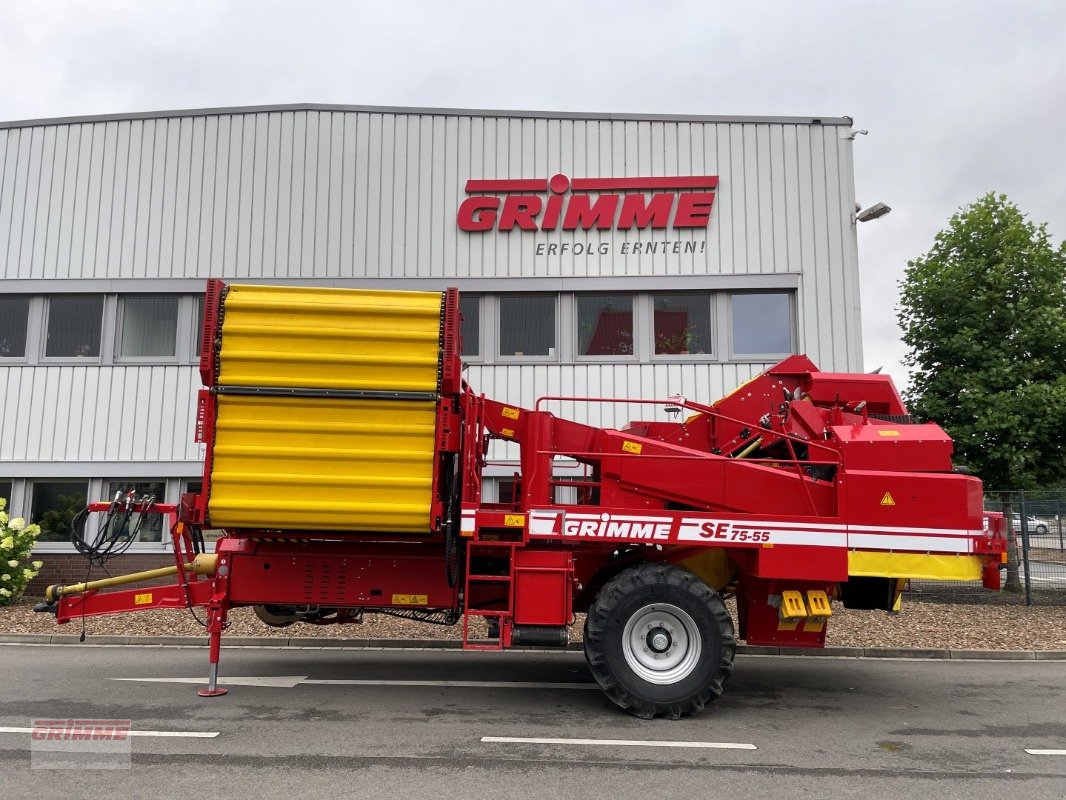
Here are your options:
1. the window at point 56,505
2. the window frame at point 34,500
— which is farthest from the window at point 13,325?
the window at point 56,505

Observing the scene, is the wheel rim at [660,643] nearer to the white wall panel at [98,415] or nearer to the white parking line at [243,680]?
the white parking line at [243,680]

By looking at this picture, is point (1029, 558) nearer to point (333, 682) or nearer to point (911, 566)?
point (911, 566)

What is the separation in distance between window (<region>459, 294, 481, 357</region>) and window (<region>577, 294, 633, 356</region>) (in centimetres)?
169

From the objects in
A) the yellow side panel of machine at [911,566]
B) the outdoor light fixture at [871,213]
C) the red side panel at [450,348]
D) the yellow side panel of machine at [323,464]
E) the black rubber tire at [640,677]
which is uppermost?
the outdoor light fixture at [871,213]

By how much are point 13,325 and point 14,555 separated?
4269 millimetres

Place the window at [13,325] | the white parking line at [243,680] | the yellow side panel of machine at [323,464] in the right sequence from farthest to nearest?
the window at [13,325]
the white parking line at [243,680]
the yellow side panel of machine at [323,464]

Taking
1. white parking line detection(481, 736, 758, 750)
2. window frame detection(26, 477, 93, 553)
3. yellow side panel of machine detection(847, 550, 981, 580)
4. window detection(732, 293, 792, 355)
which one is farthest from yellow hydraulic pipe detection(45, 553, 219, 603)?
window detection(732, 293, 792, 355)

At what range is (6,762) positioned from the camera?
487 cm

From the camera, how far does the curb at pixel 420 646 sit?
29.7ft

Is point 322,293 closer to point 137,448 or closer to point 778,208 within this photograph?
point 137,448

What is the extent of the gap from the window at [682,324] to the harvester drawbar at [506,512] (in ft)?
19.9

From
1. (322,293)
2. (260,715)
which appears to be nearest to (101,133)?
(322,293)

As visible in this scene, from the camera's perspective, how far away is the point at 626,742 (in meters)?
5.43

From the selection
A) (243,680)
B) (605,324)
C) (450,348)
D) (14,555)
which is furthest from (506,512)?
(14,555)
